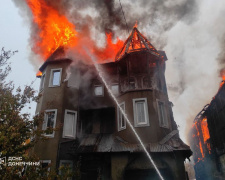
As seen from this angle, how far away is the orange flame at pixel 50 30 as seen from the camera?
21.6m

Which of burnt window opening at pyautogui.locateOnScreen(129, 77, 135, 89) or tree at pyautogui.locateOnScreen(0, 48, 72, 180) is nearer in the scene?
tree at pyautogui.locateOnScreen(0, 48, 72, 180)

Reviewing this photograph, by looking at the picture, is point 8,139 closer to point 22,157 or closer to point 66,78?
point 22,157

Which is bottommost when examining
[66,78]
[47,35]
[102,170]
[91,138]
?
[102,170]

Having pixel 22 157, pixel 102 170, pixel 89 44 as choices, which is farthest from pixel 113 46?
pixel 22 157

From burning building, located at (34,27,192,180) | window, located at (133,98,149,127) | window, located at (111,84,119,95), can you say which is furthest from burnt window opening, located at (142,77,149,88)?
window, located at (133,98,149,127)

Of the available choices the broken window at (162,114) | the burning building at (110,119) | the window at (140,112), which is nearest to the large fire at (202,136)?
the burning building at (110,119)

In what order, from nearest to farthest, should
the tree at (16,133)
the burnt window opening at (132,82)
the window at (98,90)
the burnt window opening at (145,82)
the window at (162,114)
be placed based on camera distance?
the tree at (16,133) → the window at (162,114) → the burnt window opening at (145,82) → the burnt window opening at (132,82) → the window at (98,90)

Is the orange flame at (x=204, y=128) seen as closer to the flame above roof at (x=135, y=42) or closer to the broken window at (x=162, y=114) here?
Answer: the broken window at (x=162, y=114)

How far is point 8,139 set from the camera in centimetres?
866

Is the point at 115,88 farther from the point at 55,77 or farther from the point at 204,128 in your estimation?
the point at 204,128

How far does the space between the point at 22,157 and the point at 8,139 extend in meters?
1.36

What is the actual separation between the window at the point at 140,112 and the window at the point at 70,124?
5410mm

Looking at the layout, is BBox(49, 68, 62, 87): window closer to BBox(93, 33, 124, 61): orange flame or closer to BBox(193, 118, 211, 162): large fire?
BBox(93, 33, 124, 61): orange flame

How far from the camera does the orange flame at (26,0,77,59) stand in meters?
21.6
